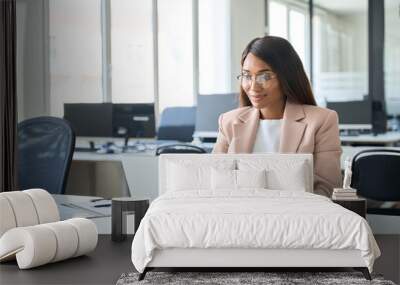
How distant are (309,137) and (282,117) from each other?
9.8 inches

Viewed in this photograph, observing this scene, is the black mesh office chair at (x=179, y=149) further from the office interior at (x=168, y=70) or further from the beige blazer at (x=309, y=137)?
the beige blazer at (x=309, y=137)

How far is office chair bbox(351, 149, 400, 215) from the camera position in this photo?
4922mm

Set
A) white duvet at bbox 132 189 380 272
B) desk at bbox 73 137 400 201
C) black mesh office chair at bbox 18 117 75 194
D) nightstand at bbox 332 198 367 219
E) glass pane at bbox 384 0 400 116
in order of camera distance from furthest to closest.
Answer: desk at bbox 73 137 400 201 < glass pane at bbox 384 0 400 116 < black mesh office chair at bbox 18 117 75 194 < nightstand at bbox 332 198 367 219 < white duvet at bbox 132 189 380 272

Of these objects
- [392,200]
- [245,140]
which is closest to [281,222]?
[245,140]

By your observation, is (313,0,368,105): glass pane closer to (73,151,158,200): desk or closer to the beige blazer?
the beige blazer

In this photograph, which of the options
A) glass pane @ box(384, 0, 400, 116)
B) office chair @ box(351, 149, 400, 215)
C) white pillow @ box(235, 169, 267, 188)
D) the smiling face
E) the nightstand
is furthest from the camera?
glass pane @ box(384, 0, 400, 116)

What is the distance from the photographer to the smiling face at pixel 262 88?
4508mm

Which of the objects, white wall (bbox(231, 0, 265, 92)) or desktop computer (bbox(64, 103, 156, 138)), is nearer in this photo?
white wall (bbox(231, 0, 265, 92))

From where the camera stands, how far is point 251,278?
131 inches

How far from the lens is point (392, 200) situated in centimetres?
508

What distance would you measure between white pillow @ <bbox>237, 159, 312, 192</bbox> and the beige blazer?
0.22 metres

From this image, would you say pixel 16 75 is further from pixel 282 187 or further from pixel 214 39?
pixel 282 187

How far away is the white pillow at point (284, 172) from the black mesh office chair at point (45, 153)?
1.51 meters

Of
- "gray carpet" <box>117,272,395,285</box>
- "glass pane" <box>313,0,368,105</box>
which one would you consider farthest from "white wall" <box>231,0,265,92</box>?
"gray carpet" <box>117,272,395,285</box>
